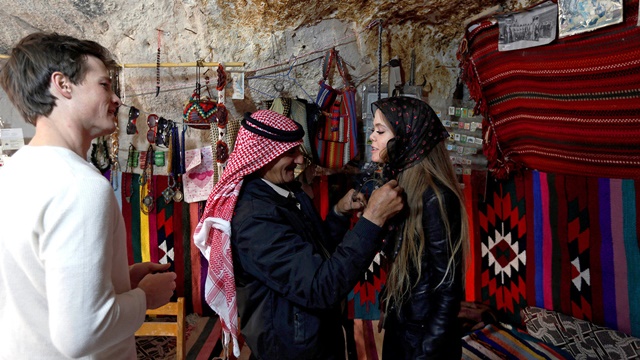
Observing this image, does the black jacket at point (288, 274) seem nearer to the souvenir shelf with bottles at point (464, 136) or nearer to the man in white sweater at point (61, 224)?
the man in white sweater at point (61, 224)

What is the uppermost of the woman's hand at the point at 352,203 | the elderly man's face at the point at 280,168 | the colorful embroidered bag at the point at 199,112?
the colorful embroidered bag at the point at 199,112

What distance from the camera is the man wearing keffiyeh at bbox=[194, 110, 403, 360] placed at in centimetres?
135

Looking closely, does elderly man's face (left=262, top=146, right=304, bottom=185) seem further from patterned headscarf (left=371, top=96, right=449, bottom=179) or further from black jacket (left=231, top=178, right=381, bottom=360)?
patterned headscarf (left=371, top=96, right=449, bottom=179)

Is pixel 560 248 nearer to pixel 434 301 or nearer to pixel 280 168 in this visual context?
pixel 434 301

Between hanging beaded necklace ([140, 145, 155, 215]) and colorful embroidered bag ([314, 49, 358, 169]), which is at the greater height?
colorful embroidered bag ([314, 49, 358, 169])

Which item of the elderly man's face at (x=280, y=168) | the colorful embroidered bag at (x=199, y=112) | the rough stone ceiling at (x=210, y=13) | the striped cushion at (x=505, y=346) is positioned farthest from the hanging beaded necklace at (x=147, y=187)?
the striped cushion at (x=505, y=346)

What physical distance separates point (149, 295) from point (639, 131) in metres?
2.18

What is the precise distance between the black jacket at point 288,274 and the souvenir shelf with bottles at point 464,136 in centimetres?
176

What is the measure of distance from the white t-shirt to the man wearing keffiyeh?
18.7 inches

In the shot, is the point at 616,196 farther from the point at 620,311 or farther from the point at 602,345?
the point at 602,345

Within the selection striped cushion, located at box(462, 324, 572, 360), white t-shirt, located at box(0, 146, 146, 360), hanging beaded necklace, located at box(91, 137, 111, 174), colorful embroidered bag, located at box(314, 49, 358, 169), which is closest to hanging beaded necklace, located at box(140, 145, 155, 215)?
hanging beaded necklace, located at box(91, 137, 111, 174)

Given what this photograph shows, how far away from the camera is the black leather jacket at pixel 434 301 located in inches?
61.2

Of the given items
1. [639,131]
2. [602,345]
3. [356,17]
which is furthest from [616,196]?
[356,17]

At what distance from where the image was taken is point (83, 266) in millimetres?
896
